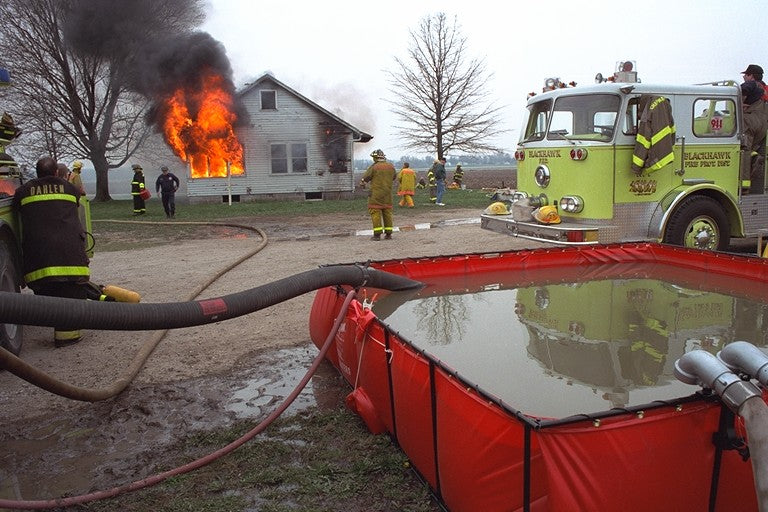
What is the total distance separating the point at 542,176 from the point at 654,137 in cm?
152

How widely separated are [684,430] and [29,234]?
5431 mm

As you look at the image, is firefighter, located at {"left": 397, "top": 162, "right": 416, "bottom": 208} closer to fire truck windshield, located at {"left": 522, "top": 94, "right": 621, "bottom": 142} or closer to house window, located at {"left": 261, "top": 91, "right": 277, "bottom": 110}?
house window, located at {"left": 261, "top": 91, "right": 277, "bottom": 110}

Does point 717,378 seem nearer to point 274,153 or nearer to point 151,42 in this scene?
point 151,42

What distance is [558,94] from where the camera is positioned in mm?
8695

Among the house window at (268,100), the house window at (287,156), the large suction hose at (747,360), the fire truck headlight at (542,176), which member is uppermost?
the house window at (268,100)

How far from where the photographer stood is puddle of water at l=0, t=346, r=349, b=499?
348cm

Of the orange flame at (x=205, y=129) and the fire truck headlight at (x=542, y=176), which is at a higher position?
the orange flame at (x=205, y=129)

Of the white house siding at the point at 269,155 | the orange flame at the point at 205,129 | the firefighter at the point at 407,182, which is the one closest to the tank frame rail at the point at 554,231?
the firefighter at the point at 407,182

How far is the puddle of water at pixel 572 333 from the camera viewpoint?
397cm

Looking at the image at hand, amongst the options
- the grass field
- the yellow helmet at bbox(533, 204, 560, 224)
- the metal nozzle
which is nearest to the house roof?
the grass field

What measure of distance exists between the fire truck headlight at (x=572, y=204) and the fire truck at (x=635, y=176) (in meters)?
0.01

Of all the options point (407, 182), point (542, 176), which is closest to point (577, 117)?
point (542, 176)

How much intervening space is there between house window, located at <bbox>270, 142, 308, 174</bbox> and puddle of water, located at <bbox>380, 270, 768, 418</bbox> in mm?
20520

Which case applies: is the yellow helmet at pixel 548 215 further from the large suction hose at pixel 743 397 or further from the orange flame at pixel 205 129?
the orange flame at pixel 205 129
